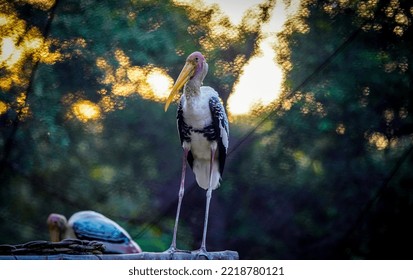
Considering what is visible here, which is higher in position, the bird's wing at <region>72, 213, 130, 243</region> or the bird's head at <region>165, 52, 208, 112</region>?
the bird's head at <region>165, 52, 208, 112</region>

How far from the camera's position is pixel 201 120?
110 inches

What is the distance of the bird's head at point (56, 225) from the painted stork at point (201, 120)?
2.15 ft

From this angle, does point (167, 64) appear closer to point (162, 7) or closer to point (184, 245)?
point (162, 7)

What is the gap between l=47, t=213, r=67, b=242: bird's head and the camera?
10.7 ft

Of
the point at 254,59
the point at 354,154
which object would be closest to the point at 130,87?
the point at 254,59

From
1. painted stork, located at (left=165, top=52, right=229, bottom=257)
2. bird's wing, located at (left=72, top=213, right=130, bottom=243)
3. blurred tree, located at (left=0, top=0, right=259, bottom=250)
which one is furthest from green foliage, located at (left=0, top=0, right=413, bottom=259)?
painted stork, located at (left=165, top=52, right=229, bottom=257)

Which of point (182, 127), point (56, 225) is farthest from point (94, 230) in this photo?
point (182, 127)

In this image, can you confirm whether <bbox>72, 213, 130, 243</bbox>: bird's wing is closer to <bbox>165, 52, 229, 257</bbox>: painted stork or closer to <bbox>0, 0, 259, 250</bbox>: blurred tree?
<bbox>0, 0, 259, 250</bbox>: blurred tree

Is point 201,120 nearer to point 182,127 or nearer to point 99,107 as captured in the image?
point 182,127

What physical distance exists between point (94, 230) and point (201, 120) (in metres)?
0.75

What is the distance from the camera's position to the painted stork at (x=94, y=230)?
3193 millimetres

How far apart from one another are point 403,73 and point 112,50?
127 centimetres

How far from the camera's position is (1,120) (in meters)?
3.24

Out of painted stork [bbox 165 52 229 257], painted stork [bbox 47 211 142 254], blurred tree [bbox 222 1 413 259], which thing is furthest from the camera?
blurred tree [bbox 222 1 413 259]
